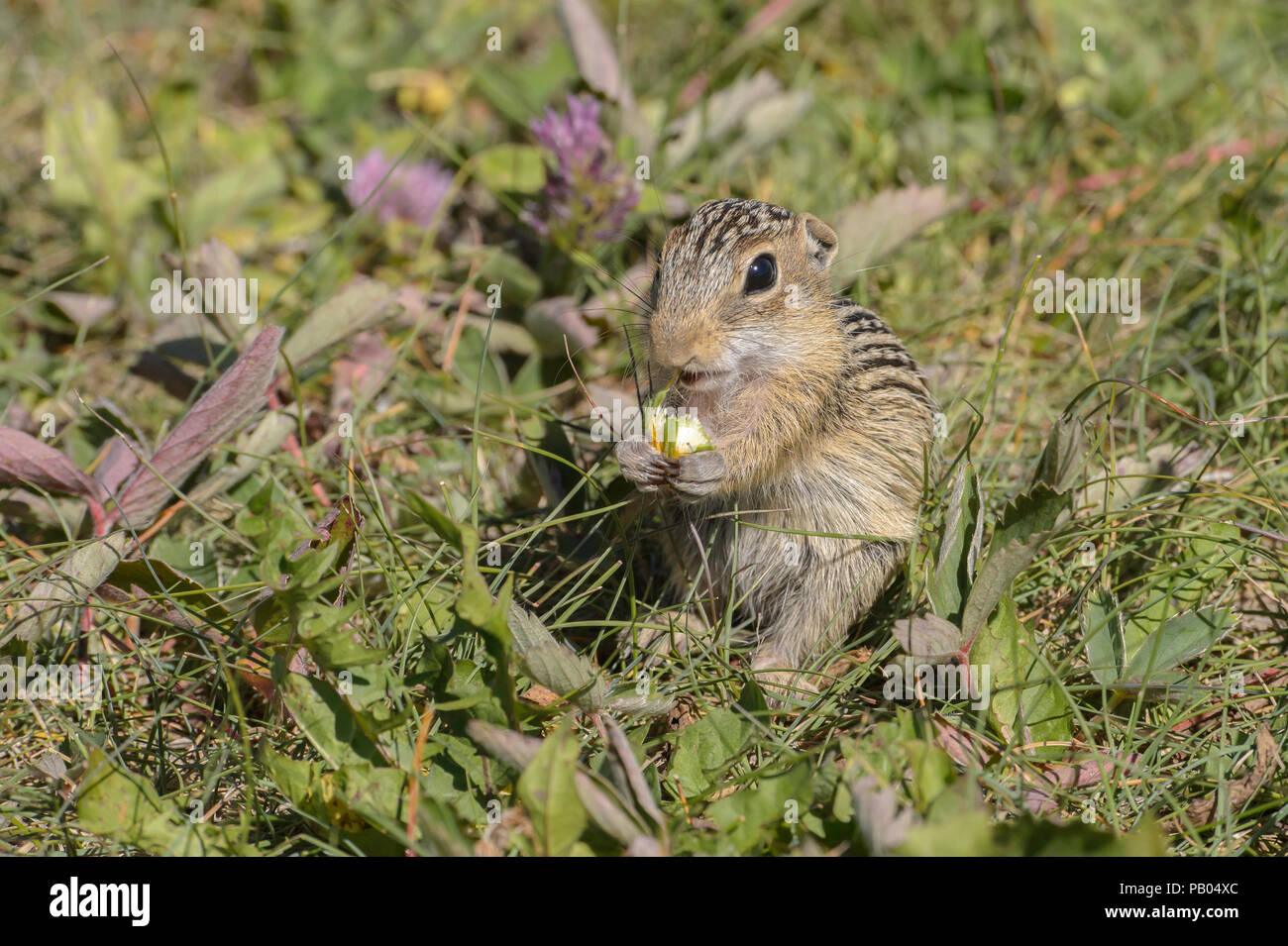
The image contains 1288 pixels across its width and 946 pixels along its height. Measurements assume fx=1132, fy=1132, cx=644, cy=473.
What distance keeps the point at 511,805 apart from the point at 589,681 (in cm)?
36

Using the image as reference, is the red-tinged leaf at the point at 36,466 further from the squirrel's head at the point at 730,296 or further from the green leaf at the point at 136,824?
the squirrel's head at the point at 730,296

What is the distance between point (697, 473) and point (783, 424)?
1.45 feet

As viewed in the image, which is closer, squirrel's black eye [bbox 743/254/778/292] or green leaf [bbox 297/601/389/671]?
green leaf [bbox 297/601/389/671]

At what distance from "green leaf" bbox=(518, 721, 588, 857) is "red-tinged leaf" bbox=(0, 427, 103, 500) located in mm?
1926

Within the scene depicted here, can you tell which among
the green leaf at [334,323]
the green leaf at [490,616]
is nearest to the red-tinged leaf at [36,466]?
the green leaf at [334,323]

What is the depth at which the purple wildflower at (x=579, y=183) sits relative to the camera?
15.1 ft

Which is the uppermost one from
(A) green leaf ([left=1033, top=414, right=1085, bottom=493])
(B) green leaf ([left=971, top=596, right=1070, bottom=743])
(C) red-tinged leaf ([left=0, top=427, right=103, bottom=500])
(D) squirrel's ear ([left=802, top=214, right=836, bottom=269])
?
(D) squirrel's ear ([left=802, top=214, right=836, bottom=269])

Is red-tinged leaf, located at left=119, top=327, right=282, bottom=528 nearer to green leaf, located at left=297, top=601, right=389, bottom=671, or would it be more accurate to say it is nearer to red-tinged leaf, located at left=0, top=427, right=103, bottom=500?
red-tinged leaf, located at left=0, top=427, right=103, bottom=500

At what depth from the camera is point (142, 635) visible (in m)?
3.54

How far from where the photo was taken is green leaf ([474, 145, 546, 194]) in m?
5.06

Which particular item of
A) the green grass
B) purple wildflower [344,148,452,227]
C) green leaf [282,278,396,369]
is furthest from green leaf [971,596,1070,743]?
purple wildflower [344,148,452,227]

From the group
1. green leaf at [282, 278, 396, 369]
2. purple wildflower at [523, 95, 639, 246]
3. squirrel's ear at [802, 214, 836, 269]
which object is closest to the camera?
squirrel's ear at [802, 214, 836, 269]
